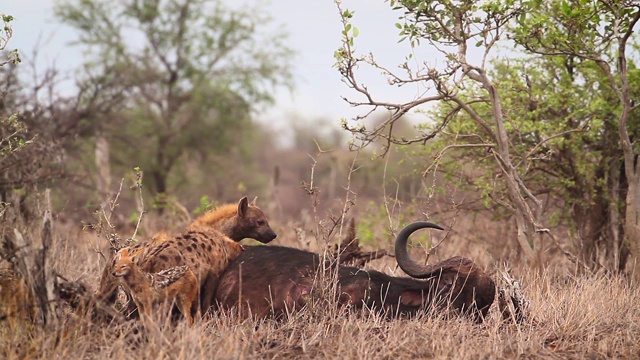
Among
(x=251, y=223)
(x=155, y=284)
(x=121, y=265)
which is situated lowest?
(x=155, y=284)

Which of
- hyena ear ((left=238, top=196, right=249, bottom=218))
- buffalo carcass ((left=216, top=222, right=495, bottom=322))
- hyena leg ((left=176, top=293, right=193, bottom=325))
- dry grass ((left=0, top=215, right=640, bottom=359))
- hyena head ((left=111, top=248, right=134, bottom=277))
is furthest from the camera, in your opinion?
hyena ear ((left=238, top=196, right=249, bottom=218))

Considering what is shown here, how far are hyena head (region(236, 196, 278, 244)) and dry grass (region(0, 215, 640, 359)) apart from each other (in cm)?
170

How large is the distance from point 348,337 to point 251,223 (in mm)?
2488

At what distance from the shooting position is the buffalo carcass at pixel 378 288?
5.73 m

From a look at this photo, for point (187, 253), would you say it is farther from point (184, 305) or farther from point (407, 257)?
point (407, 257)

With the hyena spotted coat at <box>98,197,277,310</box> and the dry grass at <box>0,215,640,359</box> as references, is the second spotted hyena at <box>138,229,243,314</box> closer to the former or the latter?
the hyena spotted coat at <box>98,197,277,310</box>

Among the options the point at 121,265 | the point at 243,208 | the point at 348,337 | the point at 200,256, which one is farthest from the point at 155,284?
the point at 243,208

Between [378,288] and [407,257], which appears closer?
[378,288]

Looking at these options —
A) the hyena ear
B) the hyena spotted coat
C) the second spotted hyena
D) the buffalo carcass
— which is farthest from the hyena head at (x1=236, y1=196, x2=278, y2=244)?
the buffalo carcass

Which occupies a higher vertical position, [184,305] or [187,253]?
[187,253]

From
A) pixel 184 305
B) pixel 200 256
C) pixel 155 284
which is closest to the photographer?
pixel 155 284

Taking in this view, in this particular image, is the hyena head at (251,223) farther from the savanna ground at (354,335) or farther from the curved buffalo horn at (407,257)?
the curved buffalo horn at (407,257)

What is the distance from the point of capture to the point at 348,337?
5.11 meters

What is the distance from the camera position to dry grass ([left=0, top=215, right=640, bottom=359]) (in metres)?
4.57
